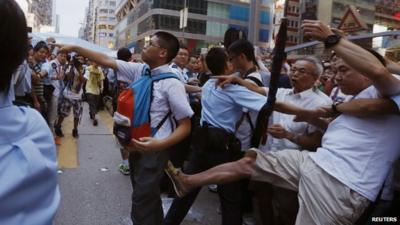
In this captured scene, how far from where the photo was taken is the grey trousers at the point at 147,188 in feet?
9.70

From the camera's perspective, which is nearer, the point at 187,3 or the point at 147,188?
the point at 147,188

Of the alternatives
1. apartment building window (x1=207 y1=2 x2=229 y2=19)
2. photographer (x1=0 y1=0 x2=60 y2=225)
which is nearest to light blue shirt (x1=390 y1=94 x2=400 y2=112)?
photographer (x1=0 y1=0 x2=60 y2=225)

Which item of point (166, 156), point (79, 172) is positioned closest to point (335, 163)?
point (166, 156)

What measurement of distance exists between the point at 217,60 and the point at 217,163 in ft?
3.05

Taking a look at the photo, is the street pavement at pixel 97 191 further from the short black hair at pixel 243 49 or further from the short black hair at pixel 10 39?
the short black hair at pixel 10 39

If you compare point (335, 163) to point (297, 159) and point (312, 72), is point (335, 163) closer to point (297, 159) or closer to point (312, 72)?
point (297, 159)

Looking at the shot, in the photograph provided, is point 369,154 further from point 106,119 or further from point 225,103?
point 106,119

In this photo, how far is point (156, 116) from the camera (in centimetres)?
296

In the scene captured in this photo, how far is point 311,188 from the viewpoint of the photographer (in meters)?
2.33

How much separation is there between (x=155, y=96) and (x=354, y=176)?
1.52 m

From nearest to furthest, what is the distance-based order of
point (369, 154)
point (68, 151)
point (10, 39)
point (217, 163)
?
point (10, 39), point (369, 154), point (217, 163), point (68, 151)

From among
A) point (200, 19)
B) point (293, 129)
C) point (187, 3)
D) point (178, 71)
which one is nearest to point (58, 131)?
point (178, 71)

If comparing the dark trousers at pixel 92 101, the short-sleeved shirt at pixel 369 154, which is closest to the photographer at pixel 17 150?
the short-sleeved shirt at pixel 369 154

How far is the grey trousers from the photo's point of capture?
296 cm
